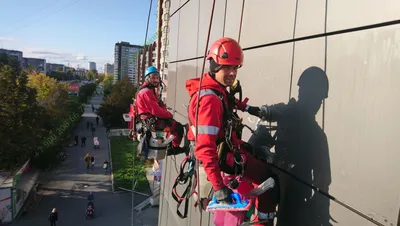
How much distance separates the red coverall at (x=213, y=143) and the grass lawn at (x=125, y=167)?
47.7 ft

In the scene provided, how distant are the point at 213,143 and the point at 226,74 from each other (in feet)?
2.26

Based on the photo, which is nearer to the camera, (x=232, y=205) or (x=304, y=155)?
(x=232, y=205)

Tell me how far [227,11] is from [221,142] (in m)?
2.77

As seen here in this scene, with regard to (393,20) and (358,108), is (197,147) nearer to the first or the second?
(358,108)

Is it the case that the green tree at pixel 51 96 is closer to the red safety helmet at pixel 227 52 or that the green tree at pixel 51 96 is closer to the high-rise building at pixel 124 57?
the red safety helmet at pixel 227 52

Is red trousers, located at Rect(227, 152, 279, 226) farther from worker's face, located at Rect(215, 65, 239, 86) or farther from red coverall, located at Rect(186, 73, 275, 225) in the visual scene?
worker's face, located at Rect(215, 65, 239, 86)

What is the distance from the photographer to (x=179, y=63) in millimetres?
8383

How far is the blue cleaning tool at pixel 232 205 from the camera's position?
9.32 ft

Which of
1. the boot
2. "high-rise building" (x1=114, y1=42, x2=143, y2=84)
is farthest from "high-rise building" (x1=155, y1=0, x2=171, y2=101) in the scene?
"high-rise building" (x1=114, y1=42, x2=143, y2=84)

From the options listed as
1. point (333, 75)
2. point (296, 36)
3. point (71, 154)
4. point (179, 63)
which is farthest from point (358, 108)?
point (71, 154)

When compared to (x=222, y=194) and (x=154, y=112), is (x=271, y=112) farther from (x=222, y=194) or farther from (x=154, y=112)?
(x=154, y=112)

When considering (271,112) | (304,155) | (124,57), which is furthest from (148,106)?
(124,57)

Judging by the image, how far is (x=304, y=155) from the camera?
2.99 meters

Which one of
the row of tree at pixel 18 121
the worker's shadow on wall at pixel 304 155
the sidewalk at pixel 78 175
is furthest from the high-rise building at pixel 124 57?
the worker's shadow on wall at pixel 304 155
